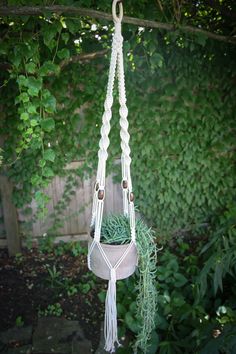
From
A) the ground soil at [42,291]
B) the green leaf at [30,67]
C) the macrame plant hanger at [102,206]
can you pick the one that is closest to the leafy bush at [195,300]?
the ground soil at [42,291]

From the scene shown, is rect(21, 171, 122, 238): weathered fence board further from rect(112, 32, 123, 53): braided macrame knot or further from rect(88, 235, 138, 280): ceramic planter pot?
rect(112, 32, 123, 53): braided macrame knot

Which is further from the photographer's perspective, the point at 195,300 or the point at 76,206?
the point at 76,206

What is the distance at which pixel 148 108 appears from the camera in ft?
8.73

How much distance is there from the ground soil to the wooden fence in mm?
188

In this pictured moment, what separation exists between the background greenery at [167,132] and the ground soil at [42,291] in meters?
0.50

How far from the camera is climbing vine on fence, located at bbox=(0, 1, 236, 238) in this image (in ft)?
7.98

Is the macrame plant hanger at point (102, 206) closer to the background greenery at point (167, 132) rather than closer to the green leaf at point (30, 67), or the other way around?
the green leaf at point (30, 67)

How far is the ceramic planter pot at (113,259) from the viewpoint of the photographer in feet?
3.76

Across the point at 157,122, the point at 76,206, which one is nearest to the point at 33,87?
the point at 157,122

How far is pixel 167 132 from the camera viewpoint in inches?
109

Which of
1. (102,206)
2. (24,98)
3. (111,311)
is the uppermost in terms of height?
(24,98)

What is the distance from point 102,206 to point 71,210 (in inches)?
75.4

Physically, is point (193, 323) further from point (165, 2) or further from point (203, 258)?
point (165, 2)

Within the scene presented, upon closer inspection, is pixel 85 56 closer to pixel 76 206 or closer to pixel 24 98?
pixel 24 98
